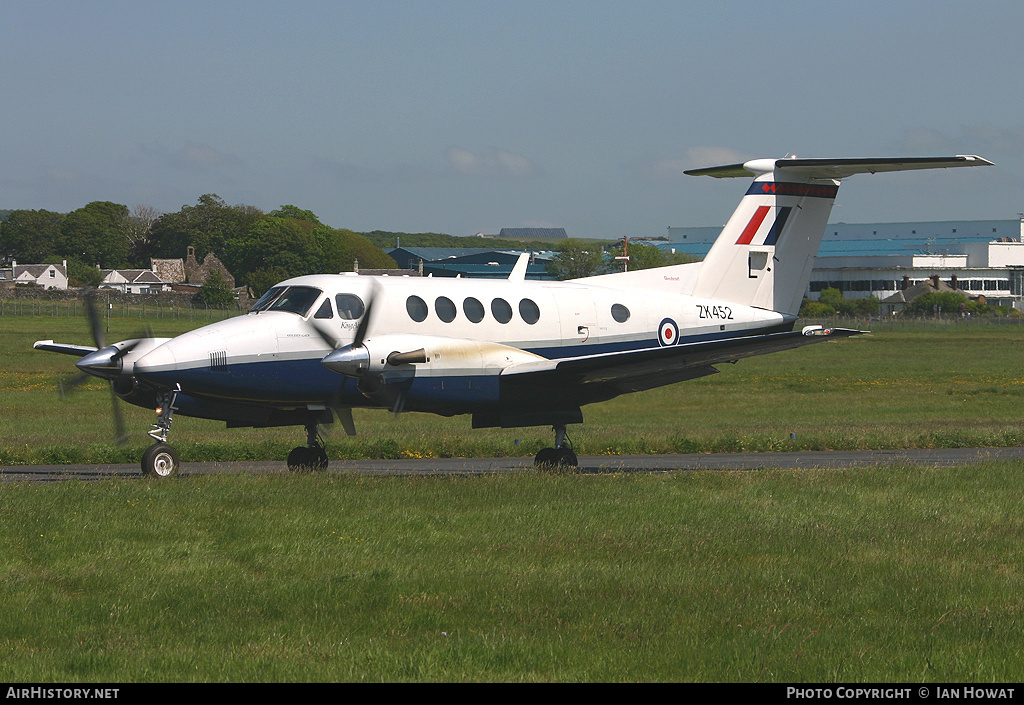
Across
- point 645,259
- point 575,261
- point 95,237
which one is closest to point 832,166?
point 575,261

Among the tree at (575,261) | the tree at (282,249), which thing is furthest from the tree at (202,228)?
the tree at (575,261)

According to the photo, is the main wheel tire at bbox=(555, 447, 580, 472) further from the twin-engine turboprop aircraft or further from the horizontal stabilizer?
the horizontal stabilizer

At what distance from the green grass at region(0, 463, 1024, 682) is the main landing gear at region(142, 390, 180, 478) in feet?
3.91

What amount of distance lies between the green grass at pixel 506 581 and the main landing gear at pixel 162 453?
3.91 ft

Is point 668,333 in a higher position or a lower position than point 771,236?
lower

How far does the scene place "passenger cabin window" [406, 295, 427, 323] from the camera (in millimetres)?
20250

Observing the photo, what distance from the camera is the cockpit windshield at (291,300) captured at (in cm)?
1964

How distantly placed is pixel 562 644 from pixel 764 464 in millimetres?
15421

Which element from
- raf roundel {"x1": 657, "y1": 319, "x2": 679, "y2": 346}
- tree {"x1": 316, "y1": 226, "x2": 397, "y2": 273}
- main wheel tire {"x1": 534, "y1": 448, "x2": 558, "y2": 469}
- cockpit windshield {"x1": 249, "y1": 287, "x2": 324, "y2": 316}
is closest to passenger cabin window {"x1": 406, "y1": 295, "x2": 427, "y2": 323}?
cockpit windshield {"x1": 249, "y1": 287, "x2": 324, "y2": 316}

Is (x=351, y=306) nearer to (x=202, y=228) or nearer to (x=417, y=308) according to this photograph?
(x=417, y=308)

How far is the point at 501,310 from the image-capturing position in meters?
21.4

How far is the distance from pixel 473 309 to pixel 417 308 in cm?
121
